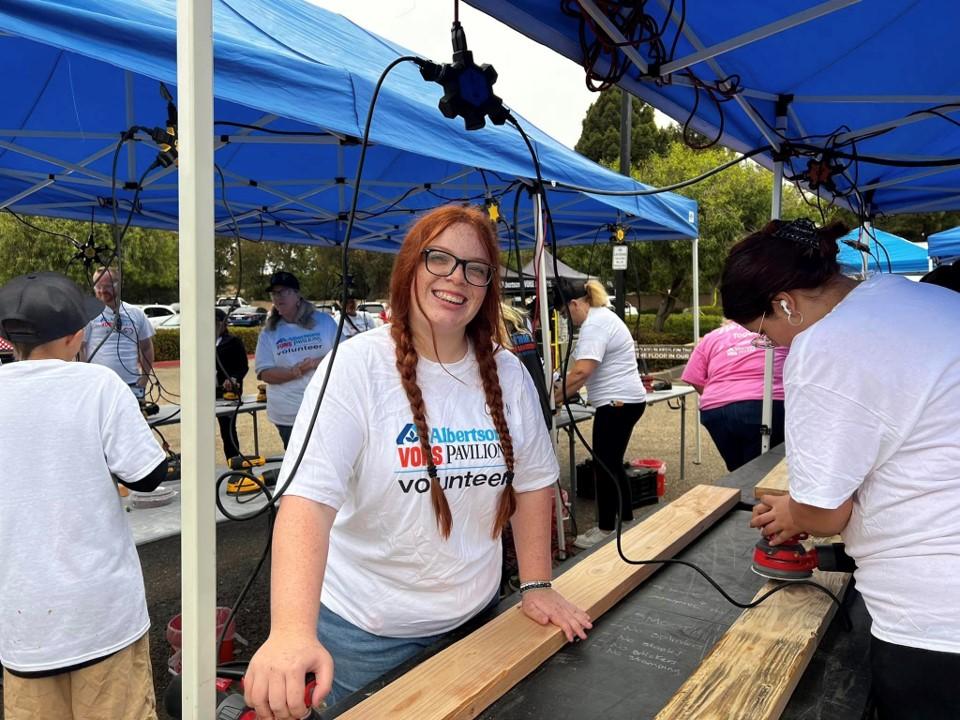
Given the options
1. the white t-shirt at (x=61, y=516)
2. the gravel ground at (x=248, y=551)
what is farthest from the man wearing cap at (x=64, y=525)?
the gravel ground at (x=248, y=551)

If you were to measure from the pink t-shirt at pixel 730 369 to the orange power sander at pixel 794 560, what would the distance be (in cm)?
243

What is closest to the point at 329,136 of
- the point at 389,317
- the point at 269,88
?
the point at 269,88

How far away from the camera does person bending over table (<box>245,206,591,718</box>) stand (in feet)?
4.36

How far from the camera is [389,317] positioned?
1.50 metres

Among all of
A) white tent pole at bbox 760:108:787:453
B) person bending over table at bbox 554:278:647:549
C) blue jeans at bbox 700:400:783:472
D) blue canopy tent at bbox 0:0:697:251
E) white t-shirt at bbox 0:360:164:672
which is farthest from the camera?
person bending over table at bbox 554:278:647:549

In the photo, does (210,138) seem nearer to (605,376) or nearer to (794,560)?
(794,560)

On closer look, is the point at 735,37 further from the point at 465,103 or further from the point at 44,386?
the point at 44,386

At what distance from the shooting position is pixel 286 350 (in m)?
5.27

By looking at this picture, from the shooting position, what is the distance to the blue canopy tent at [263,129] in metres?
2.21

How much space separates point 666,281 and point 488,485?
18.2 m

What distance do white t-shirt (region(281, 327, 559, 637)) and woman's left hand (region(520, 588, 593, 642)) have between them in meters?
0.12

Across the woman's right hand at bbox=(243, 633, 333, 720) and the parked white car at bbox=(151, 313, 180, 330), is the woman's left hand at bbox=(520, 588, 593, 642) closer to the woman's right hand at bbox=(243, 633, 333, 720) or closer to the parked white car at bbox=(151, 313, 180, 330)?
the woman's right hand at bbox=(243, 633, 333, 720)

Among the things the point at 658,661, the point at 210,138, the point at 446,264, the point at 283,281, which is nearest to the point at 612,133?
the point at 283,281

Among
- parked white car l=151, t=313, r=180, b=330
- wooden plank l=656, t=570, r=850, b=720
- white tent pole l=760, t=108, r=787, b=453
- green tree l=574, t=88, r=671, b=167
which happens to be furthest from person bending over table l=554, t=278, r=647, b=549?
green tree l=574, t=88, r=671, b=167
